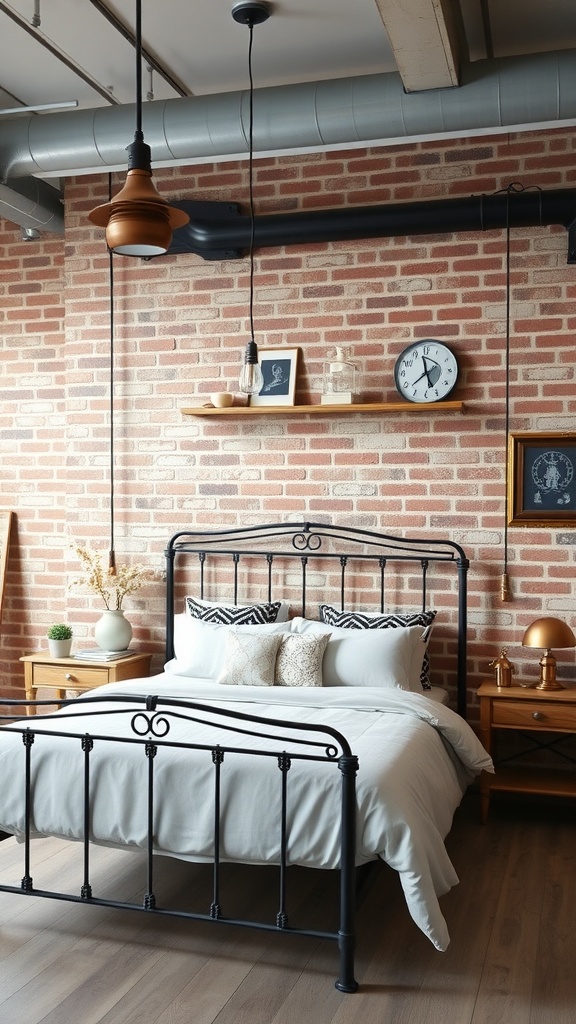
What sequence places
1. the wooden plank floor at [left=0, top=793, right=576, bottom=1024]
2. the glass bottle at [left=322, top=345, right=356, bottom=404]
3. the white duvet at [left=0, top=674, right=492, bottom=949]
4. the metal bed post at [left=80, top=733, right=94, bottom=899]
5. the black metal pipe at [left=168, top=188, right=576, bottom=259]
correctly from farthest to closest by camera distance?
the glass bottle at [left=322, top=345, right=356, bottom=404] < the black metal pipe at [left=168, top=188, right=576, bottom=259] < the metal bed post at [left=80, top=733, right=94, bottom=899] < the white duvet at [left=0, top=674, right=492, bottom=949] < the wooden plank floor at [left=0, top=793, right=576, bottom=1024]

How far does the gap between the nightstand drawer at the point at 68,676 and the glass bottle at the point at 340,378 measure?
1.82 meters

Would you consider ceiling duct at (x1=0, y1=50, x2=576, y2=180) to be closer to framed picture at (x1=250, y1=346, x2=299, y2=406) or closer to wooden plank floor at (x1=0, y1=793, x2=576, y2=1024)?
framed picture at (x1=250, y1=346, x2=299, y2=406)

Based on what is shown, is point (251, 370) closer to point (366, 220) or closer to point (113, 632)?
Answer: point (366, 220)

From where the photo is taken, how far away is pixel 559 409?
459 centimetres

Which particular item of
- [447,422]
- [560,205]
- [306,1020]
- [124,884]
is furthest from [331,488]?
[306,1020]

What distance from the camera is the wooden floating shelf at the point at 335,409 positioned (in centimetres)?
459

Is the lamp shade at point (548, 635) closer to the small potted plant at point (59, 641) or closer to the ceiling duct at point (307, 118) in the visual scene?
the ceiling duct at point (307, 118)

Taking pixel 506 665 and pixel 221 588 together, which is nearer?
pixel 506 665

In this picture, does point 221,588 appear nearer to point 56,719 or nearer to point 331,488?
point 331,488

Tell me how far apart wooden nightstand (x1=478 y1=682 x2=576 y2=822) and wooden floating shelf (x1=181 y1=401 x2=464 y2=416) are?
1.35 meters

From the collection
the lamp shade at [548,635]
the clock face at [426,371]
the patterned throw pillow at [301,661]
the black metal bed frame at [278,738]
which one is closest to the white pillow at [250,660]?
the patterned throw pillow at [301,661]

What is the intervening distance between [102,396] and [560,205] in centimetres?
262

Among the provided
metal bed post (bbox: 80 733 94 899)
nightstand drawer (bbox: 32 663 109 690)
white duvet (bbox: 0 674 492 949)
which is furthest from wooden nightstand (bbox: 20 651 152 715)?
metal bed post (bbox: 80 733 94 899)

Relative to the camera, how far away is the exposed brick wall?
4.64 m
